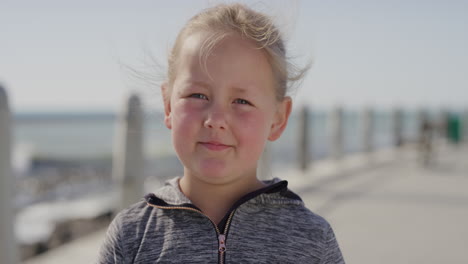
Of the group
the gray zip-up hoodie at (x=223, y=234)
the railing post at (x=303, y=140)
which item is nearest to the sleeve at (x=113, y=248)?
the gray zip-up hoodie at (x=223, y=234)

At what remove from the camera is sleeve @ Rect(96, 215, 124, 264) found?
4.85ft

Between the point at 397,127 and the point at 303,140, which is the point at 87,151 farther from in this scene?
the point at 303,140

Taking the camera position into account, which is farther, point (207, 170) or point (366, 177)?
point (366, 177)

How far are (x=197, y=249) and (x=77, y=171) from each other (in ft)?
45.5

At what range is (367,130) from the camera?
11.4 meters

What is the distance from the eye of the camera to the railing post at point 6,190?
301cm

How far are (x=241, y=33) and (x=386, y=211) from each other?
14.9ft

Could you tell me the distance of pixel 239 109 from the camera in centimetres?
151

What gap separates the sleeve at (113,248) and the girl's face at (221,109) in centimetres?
30

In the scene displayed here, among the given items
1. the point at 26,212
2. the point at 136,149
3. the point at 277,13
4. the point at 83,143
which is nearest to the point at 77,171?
the point at 26,212

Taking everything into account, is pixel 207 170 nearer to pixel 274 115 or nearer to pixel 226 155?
pixel 226 155

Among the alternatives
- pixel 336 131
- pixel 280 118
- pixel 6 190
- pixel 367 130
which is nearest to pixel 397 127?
pixel 367 130

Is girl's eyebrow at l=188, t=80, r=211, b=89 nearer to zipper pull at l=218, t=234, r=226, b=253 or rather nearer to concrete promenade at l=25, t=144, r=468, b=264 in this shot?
zipper pull at l=218, t=234, r=226, b=253

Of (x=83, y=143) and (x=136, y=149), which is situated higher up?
(x=136, y=149)
